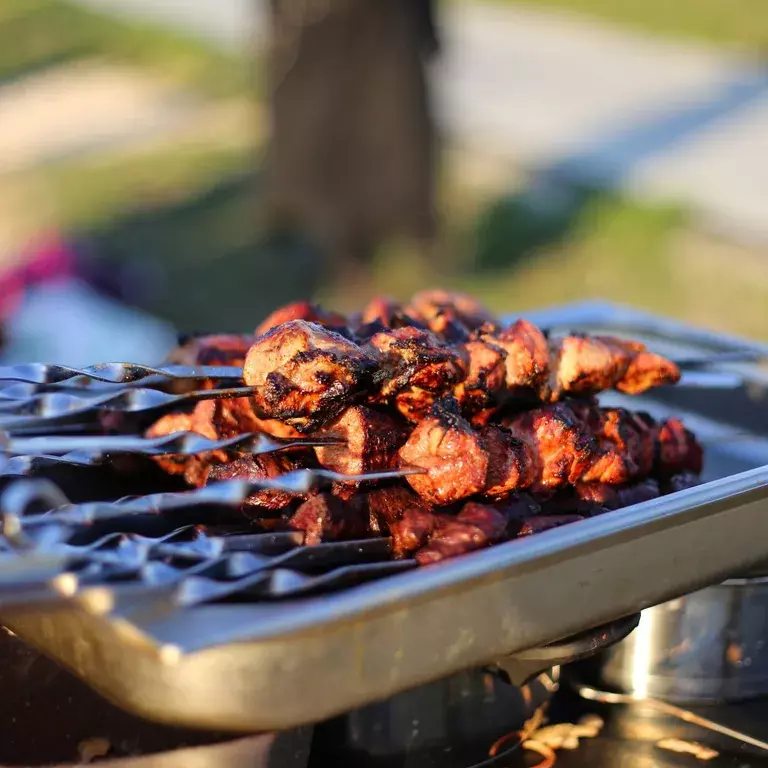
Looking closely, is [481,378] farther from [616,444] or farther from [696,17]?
[696,17]

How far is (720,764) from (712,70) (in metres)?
11.9

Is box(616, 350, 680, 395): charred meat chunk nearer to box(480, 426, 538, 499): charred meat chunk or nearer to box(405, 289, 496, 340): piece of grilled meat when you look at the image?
box(405, 289, 496, 340): piece of grilled meat

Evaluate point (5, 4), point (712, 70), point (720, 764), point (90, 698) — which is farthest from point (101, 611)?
point (5, 4)

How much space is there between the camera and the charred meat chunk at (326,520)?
1.71m

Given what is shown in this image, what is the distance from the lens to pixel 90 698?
1.72m

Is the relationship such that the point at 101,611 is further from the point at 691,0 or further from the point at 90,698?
the point at 691,0

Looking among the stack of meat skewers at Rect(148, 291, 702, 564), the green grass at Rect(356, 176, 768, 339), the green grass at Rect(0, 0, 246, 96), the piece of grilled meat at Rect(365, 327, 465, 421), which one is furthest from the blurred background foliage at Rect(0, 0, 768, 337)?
the piece of grilled meat at Rect(365, 327, 465, 421)

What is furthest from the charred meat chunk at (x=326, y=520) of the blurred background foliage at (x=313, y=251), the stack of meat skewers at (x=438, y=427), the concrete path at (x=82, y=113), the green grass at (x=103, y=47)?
the green grass at (x=103, y=47)

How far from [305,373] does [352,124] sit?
6.73 meters

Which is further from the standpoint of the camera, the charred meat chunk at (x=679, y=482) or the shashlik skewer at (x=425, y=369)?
the charred meat chunk at (x=679, y=482)

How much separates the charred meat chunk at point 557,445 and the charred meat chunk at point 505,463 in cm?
3

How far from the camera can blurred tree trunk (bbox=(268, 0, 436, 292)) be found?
7.96 metres

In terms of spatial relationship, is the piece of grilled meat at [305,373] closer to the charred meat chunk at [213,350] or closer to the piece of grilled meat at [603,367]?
the charred meat chunk at [213,350]

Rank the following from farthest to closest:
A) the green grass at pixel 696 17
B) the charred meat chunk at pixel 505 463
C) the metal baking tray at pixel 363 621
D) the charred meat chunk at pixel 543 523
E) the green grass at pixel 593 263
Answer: the green grass at pixel 696 17 < the green grass at pixel 593 263 < the charred meat chunk at pixel 505 463 < the charred meat chunk at pixel 543 523 < the metal baking tray at pixel 363 621
